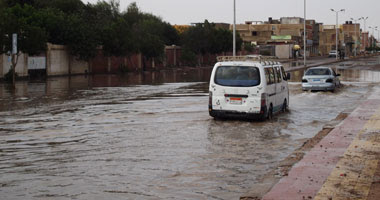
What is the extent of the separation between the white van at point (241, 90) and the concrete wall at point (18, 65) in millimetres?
29048

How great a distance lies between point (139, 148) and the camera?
12.8 meters

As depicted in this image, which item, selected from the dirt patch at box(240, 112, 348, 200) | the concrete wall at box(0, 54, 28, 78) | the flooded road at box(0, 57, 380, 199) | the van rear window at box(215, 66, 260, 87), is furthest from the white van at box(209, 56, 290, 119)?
the concrete wall at box(0, 54, 28, 78)

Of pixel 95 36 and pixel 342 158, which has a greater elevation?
pixel 95 36

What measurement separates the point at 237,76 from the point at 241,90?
0.50m

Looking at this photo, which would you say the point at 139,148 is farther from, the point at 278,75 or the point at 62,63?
the point at 62,63

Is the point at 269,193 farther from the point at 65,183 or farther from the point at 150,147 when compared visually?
the point at 150,147

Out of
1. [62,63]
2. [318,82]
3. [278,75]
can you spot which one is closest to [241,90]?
[278,75]

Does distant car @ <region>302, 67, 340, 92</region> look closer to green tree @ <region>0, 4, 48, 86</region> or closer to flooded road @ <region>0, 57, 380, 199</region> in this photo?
flooded road @ <region>0, 57, 380, 199</region>

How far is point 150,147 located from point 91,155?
1.56 metres

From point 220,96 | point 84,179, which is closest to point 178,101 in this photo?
point 220,96

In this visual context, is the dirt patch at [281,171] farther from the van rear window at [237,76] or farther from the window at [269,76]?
the window at [269,76]

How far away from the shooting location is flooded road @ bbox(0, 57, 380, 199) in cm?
905

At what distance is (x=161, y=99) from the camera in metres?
26.1

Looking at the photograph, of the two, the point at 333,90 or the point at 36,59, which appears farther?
the point at 36,59
